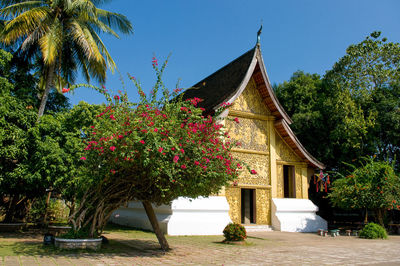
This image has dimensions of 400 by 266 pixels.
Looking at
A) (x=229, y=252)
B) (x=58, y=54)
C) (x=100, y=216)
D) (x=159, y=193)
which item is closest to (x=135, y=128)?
(x=159, y=193)

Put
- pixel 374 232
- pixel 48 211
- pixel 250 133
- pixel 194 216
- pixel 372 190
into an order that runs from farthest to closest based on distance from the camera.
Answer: pixel 48 211
pixel 250 133
pixel 372 190
pixel 374 232
pixel 194 216

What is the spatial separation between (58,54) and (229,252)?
10.9 m

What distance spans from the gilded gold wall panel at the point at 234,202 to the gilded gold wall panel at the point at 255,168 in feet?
1.65

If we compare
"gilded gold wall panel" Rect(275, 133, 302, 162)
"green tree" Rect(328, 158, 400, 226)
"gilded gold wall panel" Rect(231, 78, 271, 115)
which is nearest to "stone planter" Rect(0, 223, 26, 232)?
"gilded gold wall panel" Rect(231, 78, 271, 115)

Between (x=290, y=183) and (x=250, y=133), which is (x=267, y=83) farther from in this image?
(x=290, y=183)

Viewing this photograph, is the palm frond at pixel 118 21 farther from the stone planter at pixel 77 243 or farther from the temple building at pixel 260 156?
the stone planter at pixel 77 243

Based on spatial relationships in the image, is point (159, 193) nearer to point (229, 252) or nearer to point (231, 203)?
point (229, 252)

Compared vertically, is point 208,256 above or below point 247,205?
below

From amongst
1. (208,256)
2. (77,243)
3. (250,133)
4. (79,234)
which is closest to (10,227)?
(79,234)

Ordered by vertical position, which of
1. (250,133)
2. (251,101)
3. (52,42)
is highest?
(52,42)

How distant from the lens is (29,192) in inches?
498

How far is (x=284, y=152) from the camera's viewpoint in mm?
16438

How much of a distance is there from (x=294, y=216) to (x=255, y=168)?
2961 mm

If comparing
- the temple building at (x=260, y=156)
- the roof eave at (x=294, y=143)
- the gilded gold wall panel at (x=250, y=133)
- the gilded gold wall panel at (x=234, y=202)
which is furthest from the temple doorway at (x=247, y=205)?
the gilded gold wall panel at (x=234, y=202)
